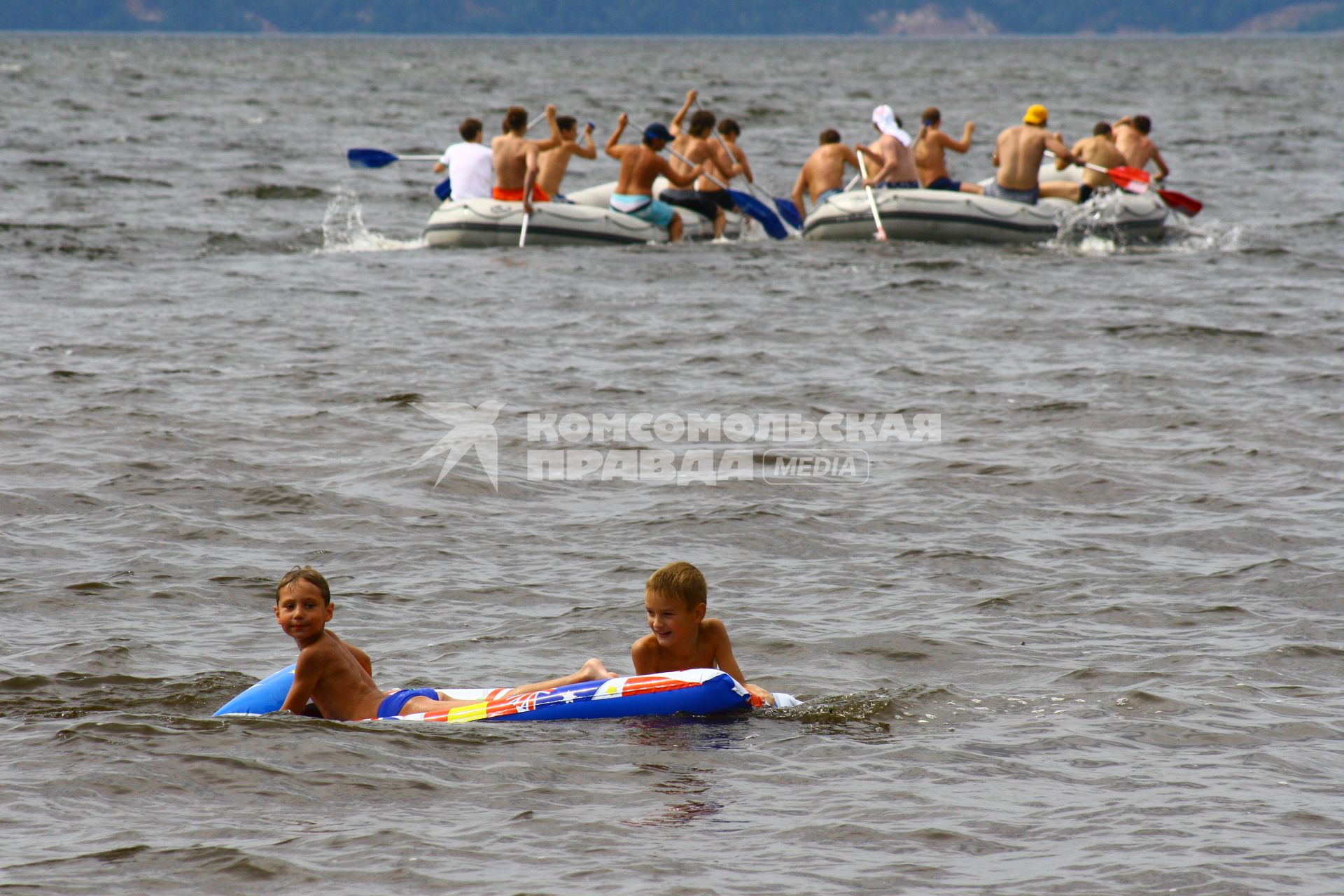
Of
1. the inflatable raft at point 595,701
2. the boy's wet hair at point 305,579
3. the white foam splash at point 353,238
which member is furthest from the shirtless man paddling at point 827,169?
the boy's wet hair at point 305,579

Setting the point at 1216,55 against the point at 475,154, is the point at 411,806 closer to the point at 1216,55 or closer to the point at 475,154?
the point at 475,154

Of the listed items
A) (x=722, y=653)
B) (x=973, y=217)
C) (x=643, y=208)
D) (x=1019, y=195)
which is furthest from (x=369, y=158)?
(x=722, y=653)

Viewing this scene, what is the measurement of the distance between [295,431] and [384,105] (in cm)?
3190

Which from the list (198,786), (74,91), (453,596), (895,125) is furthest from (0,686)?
(74,91)

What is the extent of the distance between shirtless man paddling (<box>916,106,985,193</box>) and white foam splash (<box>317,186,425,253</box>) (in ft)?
18.2

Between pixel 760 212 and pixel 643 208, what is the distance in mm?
1406

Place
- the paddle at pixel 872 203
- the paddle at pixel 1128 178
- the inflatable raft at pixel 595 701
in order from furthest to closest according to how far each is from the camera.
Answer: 1. the paddle at pixel 1128 178
2. the paddle at pixel 872 203
3. the inflatable raft at pixel 595 701

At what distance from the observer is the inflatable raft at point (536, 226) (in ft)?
50.2

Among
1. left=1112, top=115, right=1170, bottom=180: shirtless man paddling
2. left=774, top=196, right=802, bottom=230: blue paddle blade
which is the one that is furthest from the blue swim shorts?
left=774, top=196, right=802, bottom=230: blue paddle blade

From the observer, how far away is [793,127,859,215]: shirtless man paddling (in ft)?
54.3

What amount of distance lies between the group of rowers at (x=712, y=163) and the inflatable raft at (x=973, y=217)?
0.72ft

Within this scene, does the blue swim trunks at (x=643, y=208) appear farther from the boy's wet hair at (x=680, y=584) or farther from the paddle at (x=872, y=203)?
the boy's wet hair at (x=680, y=584)

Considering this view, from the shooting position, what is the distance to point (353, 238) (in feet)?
55.1

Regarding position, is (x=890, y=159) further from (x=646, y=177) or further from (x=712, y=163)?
(x=646, y=177)
